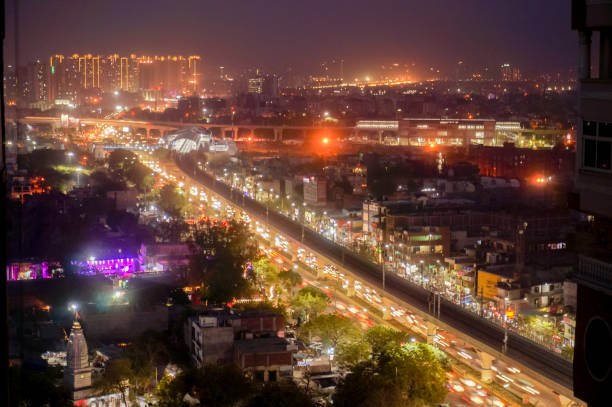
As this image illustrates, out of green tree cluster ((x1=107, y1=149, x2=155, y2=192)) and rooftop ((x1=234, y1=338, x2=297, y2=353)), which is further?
green tree cluster ((x1=107, y1=149, x2=155, y2=192))

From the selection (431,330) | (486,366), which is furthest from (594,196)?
(431,330)

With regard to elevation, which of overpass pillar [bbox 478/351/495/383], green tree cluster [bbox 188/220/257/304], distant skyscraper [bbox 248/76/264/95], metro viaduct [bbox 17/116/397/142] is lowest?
overpass pillar [bbox 478/351/495/383]

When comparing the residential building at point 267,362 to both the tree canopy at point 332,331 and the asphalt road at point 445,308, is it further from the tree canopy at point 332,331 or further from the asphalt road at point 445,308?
the asphalt road at point 445,308

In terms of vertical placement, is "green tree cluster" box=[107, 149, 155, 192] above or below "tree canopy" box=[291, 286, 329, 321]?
above

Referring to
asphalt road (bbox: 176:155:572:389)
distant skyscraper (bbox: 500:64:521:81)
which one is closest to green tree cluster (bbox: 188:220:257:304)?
asphalt road (bbox: 176:155:572:389)

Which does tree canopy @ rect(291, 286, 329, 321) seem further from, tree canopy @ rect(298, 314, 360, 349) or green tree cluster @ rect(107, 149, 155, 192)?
green tree cluster @ rect(107, 149, 155, 192)

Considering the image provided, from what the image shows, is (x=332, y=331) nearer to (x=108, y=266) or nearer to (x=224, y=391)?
(x=224, y=391)

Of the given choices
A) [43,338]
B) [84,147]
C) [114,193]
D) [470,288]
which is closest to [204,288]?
[43,338]
